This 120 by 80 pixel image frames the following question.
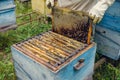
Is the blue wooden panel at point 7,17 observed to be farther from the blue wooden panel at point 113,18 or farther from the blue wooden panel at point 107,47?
the blue wooden panel at point 113,18

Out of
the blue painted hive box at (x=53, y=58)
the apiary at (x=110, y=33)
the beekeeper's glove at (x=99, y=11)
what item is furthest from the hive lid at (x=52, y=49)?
the apiary at (x=110, y=33)

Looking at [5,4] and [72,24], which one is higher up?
[5,4]

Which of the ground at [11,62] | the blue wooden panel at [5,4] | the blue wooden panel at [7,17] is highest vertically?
the blue wooden panel at [5,4]

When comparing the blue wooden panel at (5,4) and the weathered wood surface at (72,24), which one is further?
the blue wooden panel at (5,4)

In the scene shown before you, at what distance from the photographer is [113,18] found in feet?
10.7

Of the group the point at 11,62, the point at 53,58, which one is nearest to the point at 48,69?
the point at 53,58

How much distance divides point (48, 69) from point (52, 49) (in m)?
0.51

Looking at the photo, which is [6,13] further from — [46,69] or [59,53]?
[46,69]

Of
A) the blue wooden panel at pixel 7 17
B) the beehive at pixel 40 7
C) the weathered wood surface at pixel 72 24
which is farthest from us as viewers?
the beehive at pixel 40 7

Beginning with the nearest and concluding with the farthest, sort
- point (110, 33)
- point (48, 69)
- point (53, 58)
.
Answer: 1. point (48, 69)
2. point (53, 58)
3. point (110, 33)

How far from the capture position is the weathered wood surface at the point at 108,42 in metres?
3.38

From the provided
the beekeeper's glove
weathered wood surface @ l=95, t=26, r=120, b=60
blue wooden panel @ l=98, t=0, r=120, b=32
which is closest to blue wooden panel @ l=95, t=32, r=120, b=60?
weathered wood surface @ l=95, t=26, r=120, b=60

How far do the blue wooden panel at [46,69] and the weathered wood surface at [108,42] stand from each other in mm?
695

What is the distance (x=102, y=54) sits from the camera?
3.78 m
